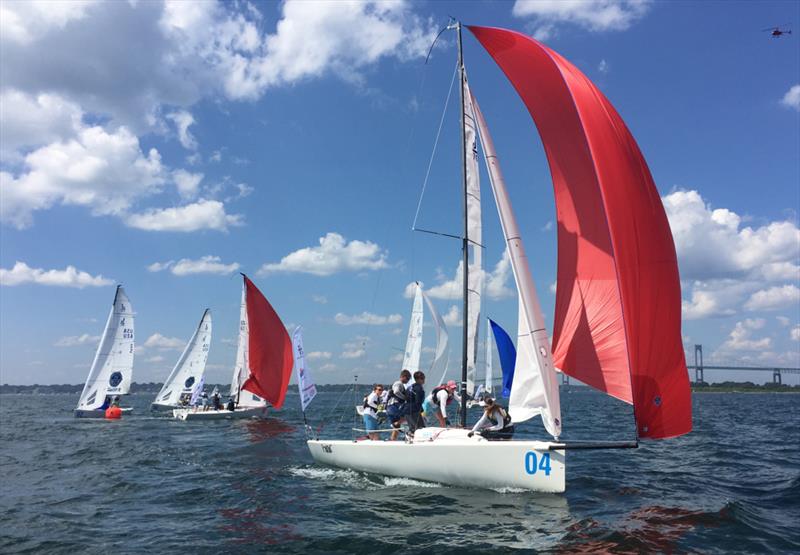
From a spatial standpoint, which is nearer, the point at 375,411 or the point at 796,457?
the point at 375,411

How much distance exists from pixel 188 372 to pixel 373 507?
3120 cm

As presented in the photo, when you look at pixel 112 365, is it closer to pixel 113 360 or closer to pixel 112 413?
pixel 113 360

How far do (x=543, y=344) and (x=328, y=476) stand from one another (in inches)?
246

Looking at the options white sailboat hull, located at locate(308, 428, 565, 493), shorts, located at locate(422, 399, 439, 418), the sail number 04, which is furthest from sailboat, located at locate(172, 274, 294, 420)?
the sail number 04

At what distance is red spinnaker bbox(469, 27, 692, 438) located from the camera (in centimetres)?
911

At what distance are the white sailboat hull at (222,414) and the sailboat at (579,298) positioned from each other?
20.0 metres

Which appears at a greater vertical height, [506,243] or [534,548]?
[506,243]

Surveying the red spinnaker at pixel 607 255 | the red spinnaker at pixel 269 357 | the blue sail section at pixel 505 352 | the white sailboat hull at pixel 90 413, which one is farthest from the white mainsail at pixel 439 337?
the white sailboat hull at pixel 90 413

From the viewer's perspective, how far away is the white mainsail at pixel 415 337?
105 feet

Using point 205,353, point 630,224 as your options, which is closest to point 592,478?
point 630,224

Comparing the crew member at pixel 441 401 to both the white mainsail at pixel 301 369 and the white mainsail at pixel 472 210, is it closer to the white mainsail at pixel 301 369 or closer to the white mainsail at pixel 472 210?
the white mainsail at pixel 472 210

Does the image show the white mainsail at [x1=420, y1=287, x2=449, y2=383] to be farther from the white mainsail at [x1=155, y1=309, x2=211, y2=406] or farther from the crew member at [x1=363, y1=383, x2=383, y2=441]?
the white mainsail at [x1=155, y1=309, x2=211, y2=406]

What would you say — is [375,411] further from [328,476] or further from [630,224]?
[630,224]

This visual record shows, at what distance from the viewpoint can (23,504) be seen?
35.9 ft
